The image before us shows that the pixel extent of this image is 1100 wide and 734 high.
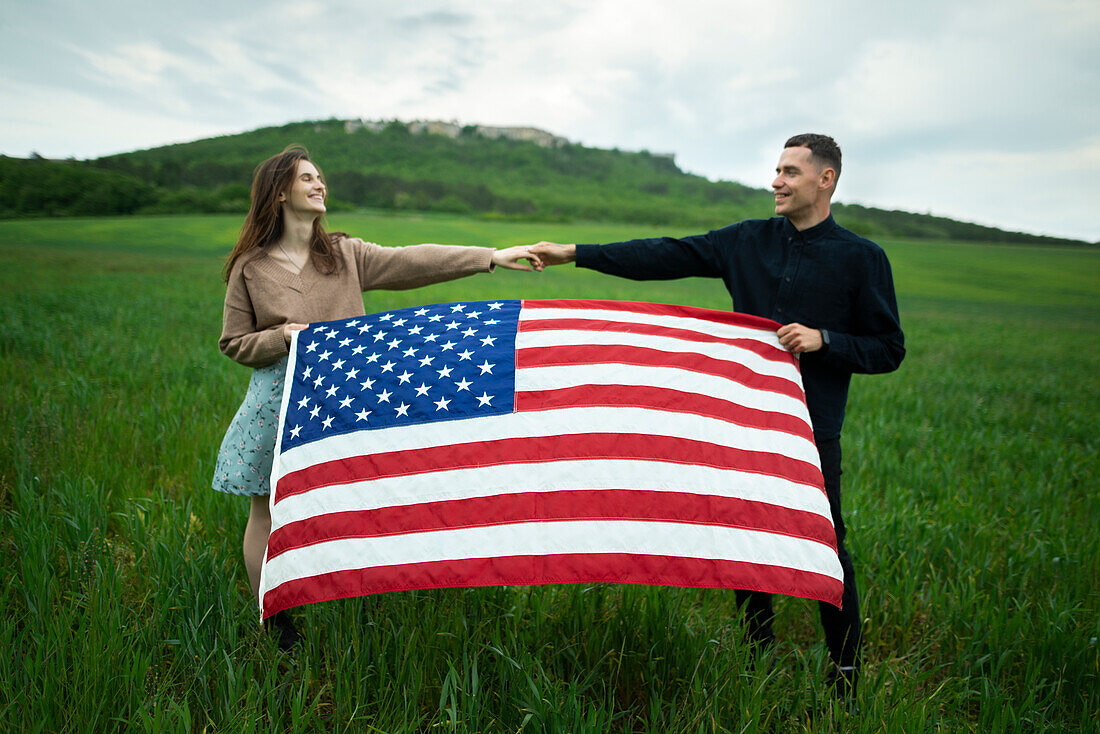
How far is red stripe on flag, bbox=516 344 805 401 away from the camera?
276 centimetres

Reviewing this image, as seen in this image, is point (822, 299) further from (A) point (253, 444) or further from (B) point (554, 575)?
(A) point (253, 444)

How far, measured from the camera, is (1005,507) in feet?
15.5

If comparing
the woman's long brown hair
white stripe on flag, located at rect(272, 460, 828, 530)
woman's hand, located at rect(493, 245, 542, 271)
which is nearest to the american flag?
white stripe on flag, located at rect(272, 460, 828, 530)

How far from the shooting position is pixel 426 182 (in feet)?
230

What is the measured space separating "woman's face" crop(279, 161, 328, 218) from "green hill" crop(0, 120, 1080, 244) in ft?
77.6

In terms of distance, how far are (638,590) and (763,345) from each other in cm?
152

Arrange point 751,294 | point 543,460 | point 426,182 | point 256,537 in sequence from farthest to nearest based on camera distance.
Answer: point 426,182 → point 751,294 → point 256,537 → point 543,460

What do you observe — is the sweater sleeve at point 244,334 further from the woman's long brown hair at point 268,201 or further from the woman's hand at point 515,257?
the woman's hand at point 515,257

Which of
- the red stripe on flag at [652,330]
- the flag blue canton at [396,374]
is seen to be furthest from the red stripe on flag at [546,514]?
the red stripe on flag at [652,330]

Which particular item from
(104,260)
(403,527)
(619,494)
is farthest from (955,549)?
(104,260)

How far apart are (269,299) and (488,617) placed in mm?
1941

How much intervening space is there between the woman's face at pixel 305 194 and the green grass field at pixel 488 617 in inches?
72.5

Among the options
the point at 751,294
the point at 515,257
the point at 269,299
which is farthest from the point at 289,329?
the point at 751,294

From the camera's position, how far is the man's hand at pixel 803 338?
265 cm
